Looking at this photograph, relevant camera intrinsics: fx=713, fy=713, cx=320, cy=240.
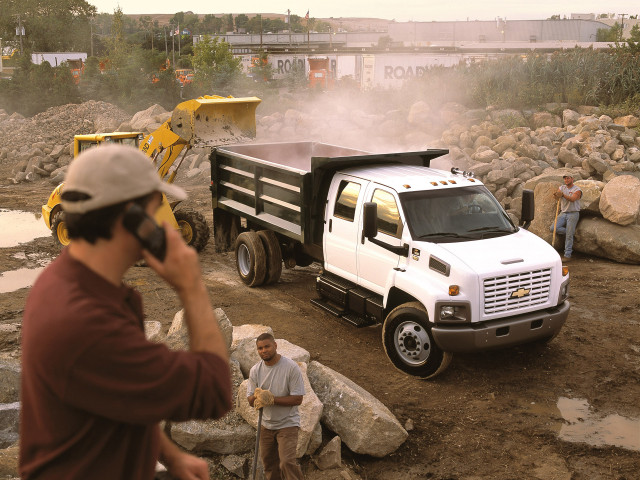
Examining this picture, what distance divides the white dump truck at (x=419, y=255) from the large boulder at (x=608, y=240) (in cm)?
464

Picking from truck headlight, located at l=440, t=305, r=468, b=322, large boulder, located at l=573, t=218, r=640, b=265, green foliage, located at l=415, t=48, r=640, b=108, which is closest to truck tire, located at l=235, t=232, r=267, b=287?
truck headlight, located at l=440, t=305, r=468, b=322

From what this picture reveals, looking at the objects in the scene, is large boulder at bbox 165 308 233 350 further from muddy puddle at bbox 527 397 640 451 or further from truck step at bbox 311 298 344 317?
muddy puddle at bbox 527 397 640 451

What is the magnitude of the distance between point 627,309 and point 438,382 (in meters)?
4.29

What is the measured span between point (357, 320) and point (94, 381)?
320 inches

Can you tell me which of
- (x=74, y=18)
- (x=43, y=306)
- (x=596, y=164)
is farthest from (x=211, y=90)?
(x=74, y=18)

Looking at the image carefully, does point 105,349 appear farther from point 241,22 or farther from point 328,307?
point 241,22

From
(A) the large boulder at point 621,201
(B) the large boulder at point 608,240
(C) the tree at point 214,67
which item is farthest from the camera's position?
(C) the tree at point 214,67

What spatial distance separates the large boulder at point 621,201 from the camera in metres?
13.8

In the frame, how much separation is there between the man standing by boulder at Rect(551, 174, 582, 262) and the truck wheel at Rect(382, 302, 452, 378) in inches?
258

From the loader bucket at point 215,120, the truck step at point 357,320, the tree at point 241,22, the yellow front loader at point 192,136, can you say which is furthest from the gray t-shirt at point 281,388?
the tree at point 241,22

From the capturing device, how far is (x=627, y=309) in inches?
440

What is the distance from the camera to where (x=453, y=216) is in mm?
9250

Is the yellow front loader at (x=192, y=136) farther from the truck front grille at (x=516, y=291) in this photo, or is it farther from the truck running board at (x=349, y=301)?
the truck front grille at (x=516, y=291)

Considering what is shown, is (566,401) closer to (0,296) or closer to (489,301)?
(489,301)
